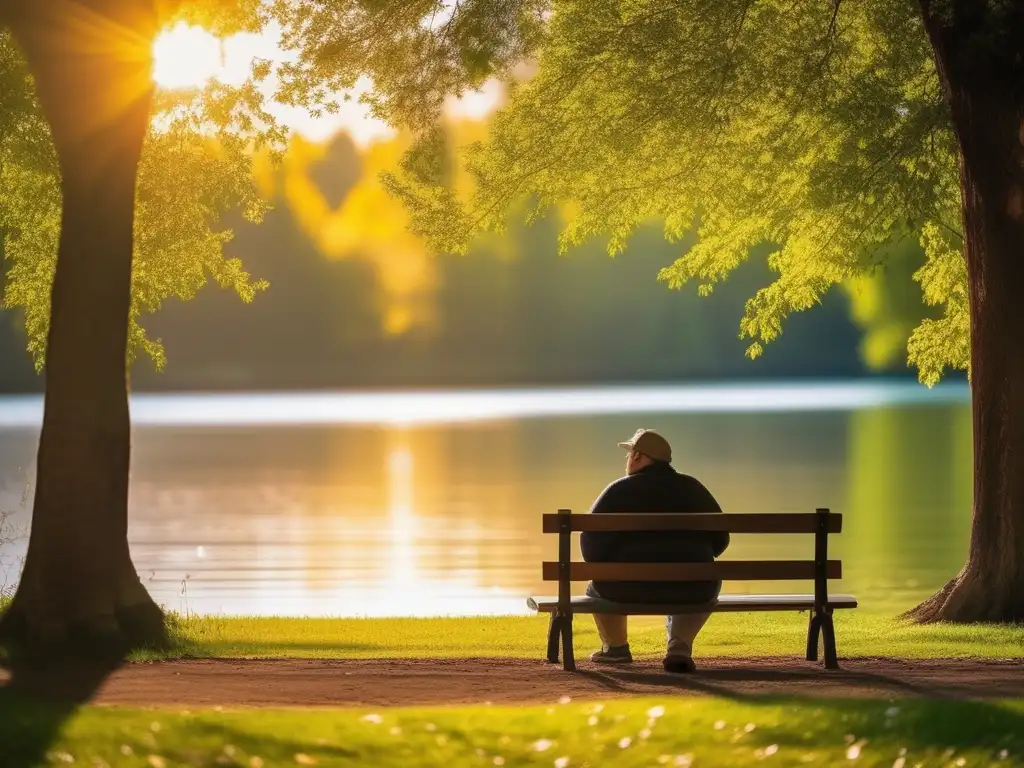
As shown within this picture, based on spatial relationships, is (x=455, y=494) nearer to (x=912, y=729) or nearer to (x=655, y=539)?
(x=655, y=539)

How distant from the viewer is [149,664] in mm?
10328

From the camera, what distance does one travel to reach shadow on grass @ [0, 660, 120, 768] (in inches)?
301

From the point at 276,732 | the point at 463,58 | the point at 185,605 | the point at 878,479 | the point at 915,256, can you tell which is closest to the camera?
the point at 276,732

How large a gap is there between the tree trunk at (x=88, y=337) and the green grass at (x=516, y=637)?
629 millimetres

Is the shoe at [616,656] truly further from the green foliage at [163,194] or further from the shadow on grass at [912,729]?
the green foliage at [163,194]

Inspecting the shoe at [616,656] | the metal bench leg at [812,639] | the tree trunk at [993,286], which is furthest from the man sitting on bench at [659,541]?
the tree trunk at [993,286]

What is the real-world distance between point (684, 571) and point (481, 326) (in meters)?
104

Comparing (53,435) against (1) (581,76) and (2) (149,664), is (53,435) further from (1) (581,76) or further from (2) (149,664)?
(1) (581,76)

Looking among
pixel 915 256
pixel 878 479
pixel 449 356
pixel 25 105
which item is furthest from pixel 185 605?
pixel 449 356

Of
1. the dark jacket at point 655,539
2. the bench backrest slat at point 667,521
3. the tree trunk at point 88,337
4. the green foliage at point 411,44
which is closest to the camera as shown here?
the bench backrest slat at point 667,521

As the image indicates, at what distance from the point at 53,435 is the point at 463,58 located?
20.0 feet

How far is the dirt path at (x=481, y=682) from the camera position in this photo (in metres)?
8.89

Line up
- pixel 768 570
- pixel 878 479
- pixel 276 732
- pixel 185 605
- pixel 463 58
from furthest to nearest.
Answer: pixel 878 479
pixel 185 605
pixel 463 58
pixel 768 570
pixel 276 732

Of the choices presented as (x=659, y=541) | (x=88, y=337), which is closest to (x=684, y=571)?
(x=659, y=541)
